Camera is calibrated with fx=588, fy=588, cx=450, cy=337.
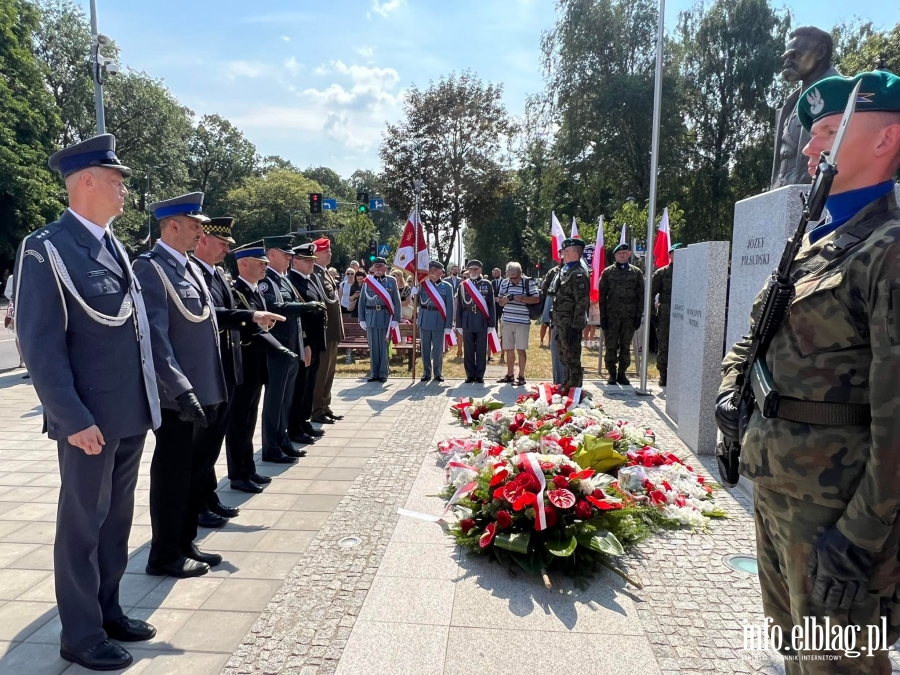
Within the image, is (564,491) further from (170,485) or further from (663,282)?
(663,282)

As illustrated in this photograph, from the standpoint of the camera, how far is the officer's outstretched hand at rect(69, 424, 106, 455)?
8.14 ft

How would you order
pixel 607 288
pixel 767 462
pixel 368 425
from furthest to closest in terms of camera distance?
pixel 607 288 < pixel 368 425 < pixel 767 462

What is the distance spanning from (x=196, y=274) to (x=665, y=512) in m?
3.63

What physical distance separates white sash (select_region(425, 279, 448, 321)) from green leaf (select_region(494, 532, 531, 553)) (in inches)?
266

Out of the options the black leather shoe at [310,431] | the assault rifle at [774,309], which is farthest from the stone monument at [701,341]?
the assault rifle at [774,309]

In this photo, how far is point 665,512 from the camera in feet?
14.1

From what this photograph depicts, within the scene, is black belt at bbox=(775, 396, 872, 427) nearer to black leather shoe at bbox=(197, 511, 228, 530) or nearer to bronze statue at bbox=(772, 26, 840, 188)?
bronze statue at bbox=(772, 26, 840, 188)

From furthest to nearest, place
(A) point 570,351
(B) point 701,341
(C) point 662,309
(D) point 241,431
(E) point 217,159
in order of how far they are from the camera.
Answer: (E) point 217,159, (C) point 662,309, (A) point 570,351, (B) point 701,341, (D) point 241,431

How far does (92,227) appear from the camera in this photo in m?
2.72

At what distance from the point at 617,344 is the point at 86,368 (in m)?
8.55

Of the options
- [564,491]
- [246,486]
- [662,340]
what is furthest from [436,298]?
[564,491]

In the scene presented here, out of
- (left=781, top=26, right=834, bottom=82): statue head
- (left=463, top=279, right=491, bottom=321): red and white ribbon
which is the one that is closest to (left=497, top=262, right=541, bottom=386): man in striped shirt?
(left=463, top=279, right=491, bottom=321): red and white ribbon

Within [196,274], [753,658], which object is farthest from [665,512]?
[196,274]

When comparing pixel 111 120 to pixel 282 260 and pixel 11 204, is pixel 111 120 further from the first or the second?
pixel 282 260
